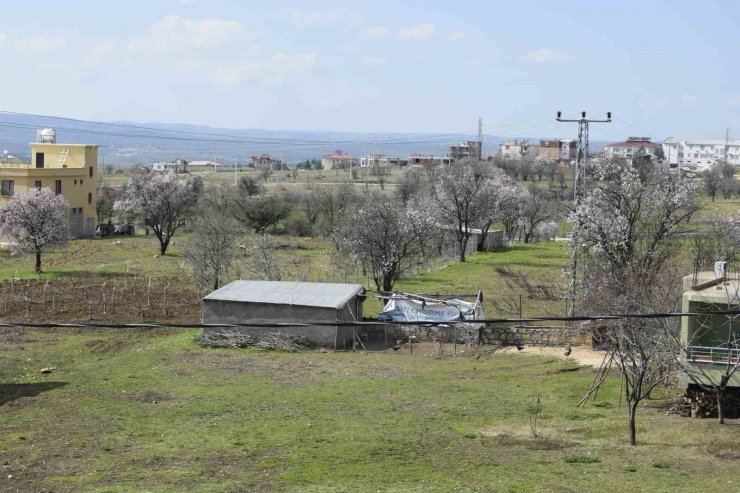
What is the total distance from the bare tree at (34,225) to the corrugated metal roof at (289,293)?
54.4ft

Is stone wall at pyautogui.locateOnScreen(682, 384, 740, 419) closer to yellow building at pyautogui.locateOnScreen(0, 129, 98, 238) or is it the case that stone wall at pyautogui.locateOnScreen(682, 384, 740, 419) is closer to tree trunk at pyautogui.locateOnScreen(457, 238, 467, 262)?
tree trunk at pyautogui.locateOnScreen(457, 238, 467, 262)

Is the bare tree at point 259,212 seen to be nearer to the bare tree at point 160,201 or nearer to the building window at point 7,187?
the bare tree at point 160,201

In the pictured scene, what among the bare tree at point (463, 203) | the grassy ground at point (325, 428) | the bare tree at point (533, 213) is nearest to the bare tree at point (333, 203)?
the bare tree at point (533, 213)

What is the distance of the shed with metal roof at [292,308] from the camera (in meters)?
29.3

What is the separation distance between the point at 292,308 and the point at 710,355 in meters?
13.8

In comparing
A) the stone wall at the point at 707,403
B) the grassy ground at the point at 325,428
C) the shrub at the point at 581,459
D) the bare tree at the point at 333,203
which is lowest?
the grassy ground at the point at 325,428

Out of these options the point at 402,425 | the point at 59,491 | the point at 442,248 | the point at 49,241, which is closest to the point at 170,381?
the point at 402,425

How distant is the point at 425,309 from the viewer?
31.1 meters

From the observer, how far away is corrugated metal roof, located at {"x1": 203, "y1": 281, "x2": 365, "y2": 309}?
97.6ft

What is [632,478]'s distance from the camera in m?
15.8

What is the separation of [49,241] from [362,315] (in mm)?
19968

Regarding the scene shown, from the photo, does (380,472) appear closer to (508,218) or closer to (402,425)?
(402,425)

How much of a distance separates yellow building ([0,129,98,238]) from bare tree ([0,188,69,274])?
1372cm

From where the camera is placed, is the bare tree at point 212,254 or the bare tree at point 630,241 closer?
the bare tree at point 630,241
